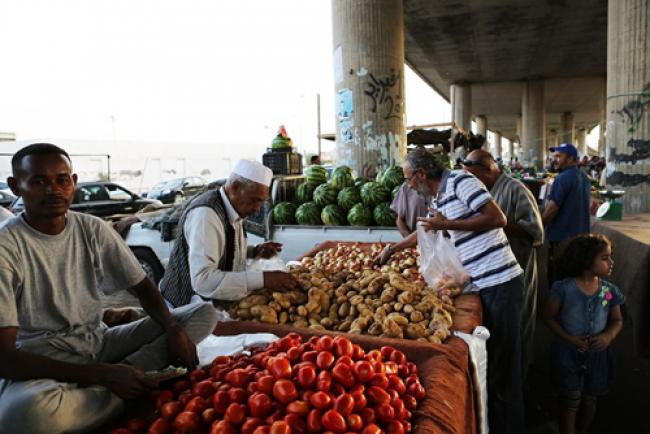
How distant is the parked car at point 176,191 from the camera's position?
69.6 feet

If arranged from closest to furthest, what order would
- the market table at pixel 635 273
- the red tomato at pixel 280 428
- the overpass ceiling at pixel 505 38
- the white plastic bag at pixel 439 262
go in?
1. the red tomato at pixel 280 428
2. the white plastic bag at pixel 439 262
3. the market table at pixel 635 273
4. the overpass ceiling at pixel 505 38

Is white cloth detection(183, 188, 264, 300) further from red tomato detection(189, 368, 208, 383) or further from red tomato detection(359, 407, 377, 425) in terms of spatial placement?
red tomato detection(359, 407, 377, 425)

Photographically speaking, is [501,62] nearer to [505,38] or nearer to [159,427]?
[505,38]

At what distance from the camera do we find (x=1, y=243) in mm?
1891

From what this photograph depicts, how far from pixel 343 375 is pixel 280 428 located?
0.33 m

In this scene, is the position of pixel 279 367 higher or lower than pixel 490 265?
lower

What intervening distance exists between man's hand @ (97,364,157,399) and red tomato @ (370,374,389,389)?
943 millimetres

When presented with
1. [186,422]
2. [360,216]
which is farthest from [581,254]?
[360,216]

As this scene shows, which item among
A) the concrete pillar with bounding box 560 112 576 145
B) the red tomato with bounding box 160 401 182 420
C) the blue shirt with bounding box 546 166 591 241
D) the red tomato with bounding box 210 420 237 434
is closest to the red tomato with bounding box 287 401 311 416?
the red tomato with bounding box 210 420 237 434

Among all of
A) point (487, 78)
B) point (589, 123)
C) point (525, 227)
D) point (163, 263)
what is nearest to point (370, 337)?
point (525, 227)

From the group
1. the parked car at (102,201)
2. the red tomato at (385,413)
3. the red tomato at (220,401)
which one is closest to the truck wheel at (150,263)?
the red tomato at (220,401)

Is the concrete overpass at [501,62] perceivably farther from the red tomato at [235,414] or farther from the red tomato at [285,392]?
the red tomato at [235,414]

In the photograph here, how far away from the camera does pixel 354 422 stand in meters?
1.63

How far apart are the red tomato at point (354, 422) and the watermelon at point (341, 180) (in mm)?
5407
